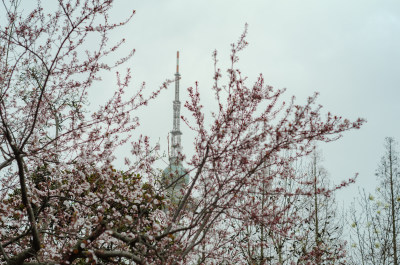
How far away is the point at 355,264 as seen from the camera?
10.5 m

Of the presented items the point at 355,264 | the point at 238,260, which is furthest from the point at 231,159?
the point at 355,264

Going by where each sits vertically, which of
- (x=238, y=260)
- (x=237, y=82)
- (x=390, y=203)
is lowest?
(x=238, y=260)

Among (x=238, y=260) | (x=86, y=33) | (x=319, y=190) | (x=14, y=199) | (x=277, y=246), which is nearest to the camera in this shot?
(x=319, y=190)

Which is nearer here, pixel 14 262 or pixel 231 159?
pixel 14 262

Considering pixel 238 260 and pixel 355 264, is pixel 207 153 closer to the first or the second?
pixel 238 260

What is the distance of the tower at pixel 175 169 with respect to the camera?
4385 millimetres

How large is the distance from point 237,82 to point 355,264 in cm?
878

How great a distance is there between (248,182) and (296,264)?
510cm

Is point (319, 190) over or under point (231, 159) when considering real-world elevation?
under

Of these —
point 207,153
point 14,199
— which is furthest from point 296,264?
point 14,199

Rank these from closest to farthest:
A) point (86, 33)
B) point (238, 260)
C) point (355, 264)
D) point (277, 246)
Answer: point (86, 33) < point (238, 260) < point (277, 246) < point (355, 264)

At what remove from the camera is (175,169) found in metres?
5.81

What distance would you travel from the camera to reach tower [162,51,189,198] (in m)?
4.38

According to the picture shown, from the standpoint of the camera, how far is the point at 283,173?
4348mm
